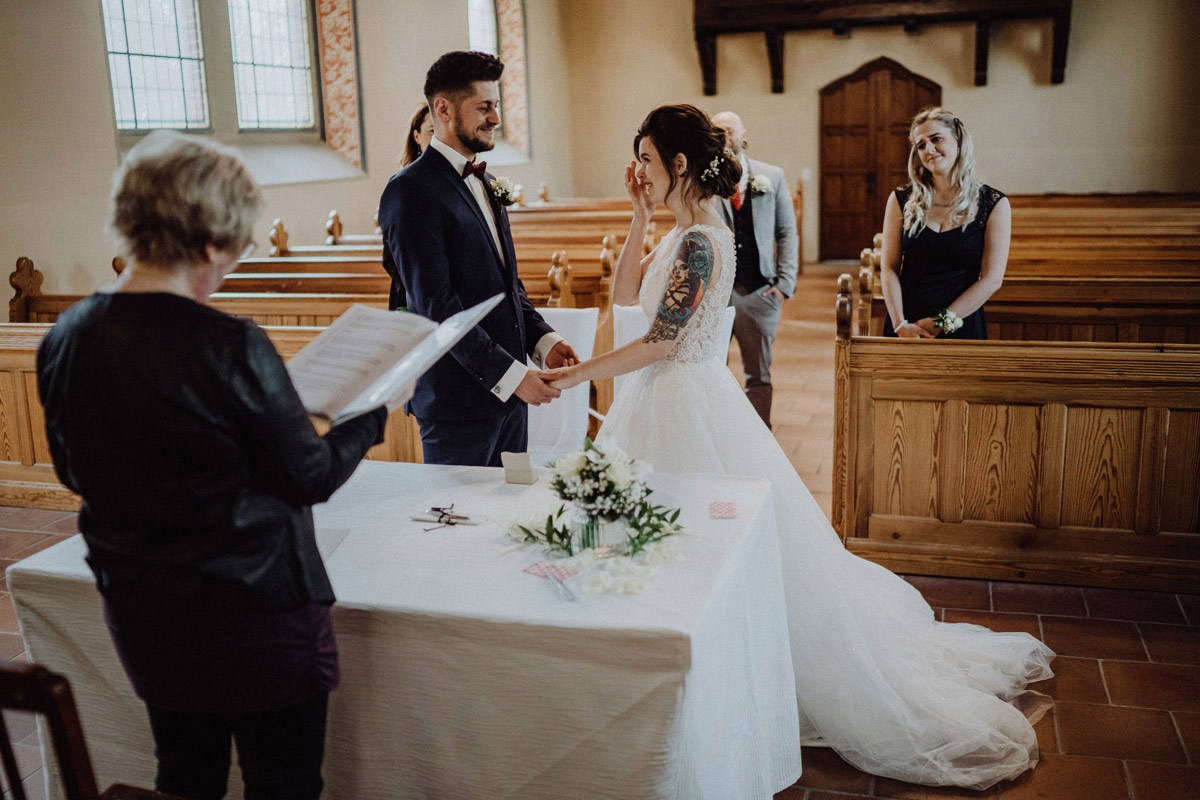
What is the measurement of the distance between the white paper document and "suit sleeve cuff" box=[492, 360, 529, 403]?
88 cm

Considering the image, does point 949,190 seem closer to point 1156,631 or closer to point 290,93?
point 1156,631

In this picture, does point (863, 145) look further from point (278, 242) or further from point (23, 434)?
point (23, 434)

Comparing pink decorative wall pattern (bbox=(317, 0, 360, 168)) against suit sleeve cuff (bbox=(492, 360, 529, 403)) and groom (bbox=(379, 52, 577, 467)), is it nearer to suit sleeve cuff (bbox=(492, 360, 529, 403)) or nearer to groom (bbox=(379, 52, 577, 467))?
groom (bbox=(379, 52, 577, 467))

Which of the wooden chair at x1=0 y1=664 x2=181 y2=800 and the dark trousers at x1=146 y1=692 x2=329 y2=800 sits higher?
the wooden chair at x1=0 y1=664 x2=181 y2=800

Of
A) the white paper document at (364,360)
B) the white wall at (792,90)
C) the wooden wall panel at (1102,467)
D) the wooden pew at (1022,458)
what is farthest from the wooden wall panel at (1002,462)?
the white wall at (792,90)

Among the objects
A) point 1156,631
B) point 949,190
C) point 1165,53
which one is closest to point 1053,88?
point 1165,53

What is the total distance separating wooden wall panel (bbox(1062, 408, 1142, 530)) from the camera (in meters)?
3.32

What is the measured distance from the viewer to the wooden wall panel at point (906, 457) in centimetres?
349

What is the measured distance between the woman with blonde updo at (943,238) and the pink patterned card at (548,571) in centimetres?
228

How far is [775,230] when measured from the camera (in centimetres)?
491

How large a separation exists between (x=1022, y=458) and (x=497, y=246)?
6.30 ft

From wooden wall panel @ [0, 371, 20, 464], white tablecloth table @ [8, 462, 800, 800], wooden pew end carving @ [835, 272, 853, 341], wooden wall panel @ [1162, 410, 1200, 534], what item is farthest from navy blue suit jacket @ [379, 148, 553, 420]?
wooden wall panel @ [0, 371, 20, 464]

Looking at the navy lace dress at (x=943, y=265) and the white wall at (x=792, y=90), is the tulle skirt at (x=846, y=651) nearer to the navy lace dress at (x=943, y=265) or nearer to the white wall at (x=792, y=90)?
the navy lace dress at (x=943, y=265)

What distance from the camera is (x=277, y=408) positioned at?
129 centimetres
